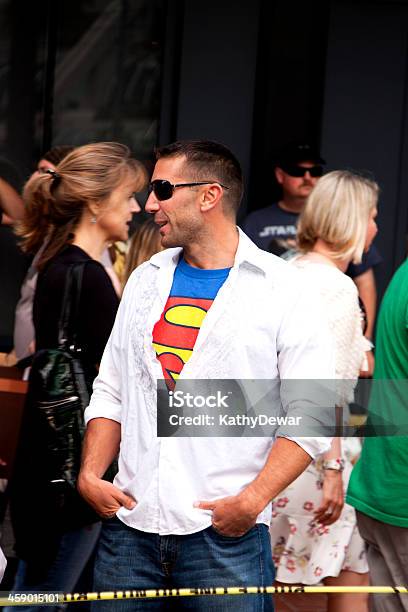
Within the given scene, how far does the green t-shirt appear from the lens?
378 centimetres

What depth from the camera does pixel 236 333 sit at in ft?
10.2

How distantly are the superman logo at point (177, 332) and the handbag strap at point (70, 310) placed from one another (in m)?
0.64

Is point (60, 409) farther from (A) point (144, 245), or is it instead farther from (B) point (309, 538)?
(B) point (309, 538)

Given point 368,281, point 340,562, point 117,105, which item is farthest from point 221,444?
point 117,105

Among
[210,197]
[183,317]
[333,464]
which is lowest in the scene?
[333,464]

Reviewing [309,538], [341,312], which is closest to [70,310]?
[341,312]

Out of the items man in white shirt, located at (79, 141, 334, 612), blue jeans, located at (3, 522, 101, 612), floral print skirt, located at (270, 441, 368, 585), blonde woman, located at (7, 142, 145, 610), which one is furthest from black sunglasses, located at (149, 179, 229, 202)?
floral print skirt, located at (270, 441, 368, 585)

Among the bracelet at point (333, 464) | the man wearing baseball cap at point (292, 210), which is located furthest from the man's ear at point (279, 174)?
the bracelet at point (333, 464)

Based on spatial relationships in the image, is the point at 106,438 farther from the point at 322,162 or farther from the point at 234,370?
the point at 322,162

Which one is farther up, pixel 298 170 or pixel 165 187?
pixel 165 187

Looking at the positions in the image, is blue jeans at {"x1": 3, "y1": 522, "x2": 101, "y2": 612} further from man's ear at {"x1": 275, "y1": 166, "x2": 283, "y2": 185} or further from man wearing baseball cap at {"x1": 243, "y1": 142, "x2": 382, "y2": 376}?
man's ear at {"x1": 275, "y1": 166, "x2": 283, "y2": 185}

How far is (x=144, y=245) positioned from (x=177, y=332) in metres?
1.50

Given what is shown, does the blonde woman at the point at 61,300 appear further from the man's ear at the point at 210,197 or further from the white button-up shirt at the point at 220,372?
the man's ear at the point at 210,197

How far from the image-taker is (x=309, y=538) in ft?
Result: 15.1
